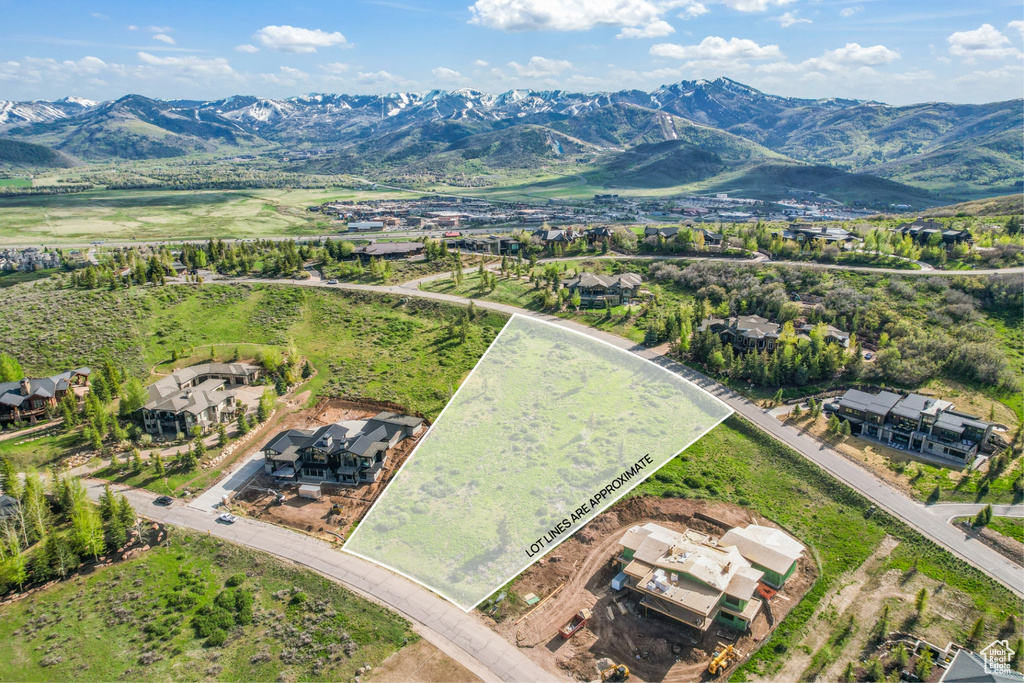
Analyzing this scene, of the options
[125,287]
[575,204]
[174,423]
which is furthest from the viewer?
[575,204]

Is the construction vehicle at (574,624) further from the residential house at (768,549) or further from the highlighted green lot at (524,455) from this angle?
the highlighted green lot at (524,455)

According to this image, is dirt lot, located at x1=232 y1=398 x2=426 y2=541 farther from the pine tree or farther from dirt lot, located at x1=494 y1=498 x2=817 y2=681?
dirt lot, located at x1=494 y1=498 x2=817 y2=681

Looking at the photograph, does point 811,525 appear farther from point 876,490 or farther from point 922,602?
point 922,602

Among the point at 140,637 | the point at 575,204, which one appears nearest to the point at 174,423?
the point at 140,637

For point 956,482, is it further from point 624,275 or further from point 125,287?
point 125,287

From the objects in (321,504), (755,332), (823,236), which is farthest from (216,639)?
(823,236)

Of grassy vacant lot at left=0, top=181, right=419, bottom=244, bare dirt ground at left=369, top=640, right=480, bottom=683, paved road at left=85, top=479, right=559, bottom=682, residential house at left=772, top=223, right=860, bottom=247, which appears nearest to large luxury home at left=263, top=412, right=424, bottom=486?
paved road at left=85, top=479, right=559, bottom=682

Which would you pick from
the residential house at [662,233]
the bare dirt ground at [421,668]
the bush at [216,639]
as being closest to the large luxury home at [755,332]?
the residential house at [662,233]
